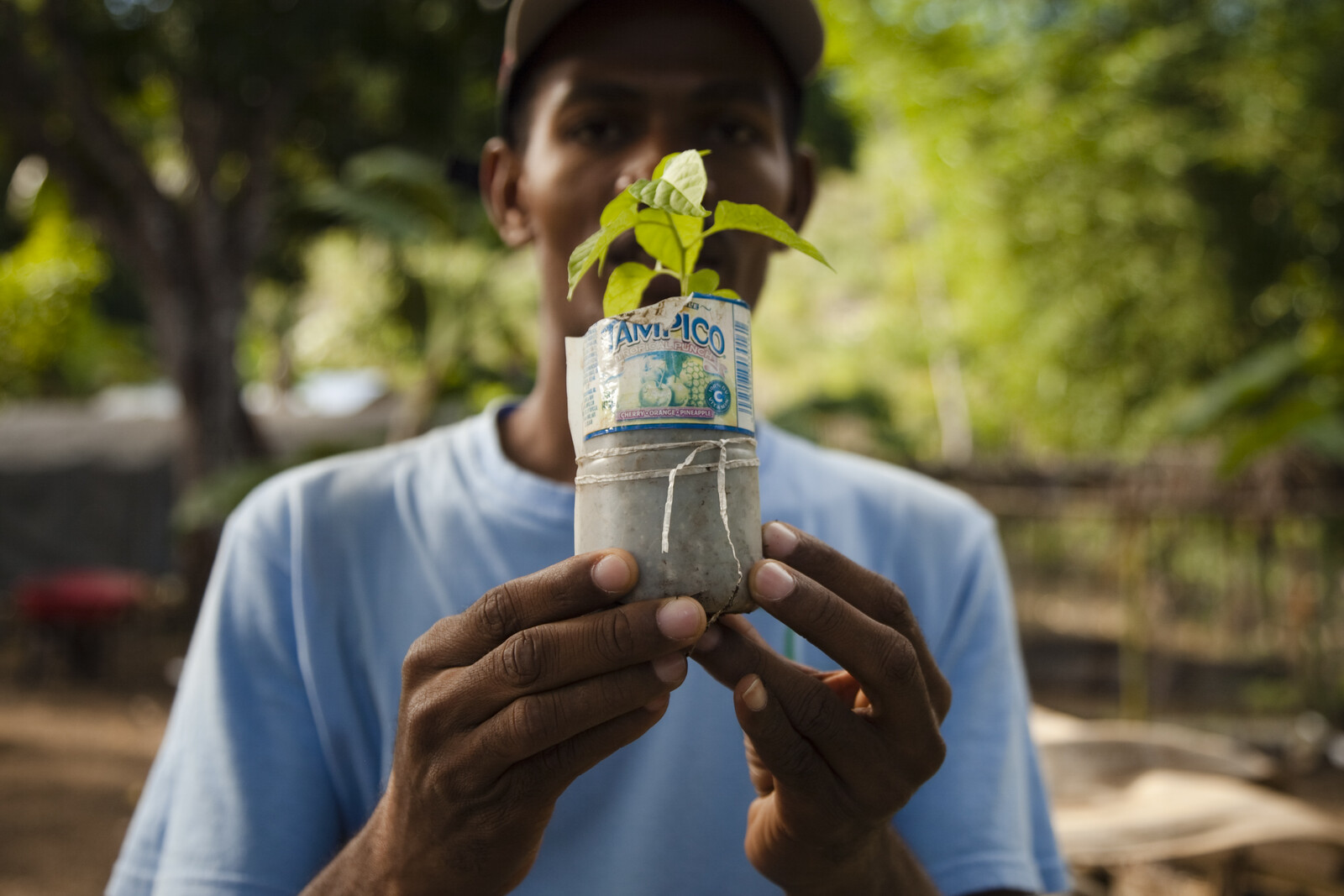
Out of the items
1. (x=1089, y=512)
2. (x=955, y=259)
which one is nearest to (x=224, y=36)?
(x=1089, y=512)

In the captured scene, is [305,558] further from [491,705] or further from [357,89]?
[357,89]

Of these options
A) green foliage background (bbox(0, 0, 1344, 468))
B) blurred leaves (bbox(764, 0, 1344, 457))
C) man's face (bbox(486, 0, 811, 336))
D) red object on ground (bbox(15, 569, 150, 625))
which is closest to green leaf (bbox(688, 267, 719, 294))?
man's face (bbox(486, 0, 811, 336))

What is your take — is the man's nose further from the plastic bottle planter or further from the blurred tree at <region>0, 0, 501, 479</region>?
the blurred tree at <region>0, 0, 501, 479</region>

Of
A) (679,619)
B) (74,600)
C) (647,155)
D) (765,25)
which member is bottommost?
(74,600)

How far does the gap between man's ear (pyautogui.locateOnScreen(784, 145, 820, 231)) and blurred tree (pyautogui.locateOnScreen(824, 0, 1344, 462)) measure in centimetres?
914

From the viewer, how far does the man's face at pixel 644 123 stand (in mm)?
1817

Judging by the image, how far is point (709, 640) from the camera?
55.2 inches

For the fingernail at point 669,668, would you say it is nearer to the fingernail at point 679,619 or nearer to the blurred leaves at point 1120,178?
the fingernail at point 679,619

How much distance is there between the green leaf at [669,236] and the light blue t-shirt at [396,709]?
1.93ft

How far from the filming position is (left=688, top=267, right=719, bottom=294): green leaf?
1.64 metres

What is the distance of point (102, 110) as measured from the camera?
33.1 ft

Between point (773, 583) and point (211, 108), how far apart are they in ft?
38.2

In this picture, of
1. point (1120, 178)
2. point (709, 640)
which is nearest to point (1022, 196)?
point (1120, 178)

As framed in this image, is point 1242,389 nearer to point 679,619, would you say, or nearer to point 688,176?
point 688,176
